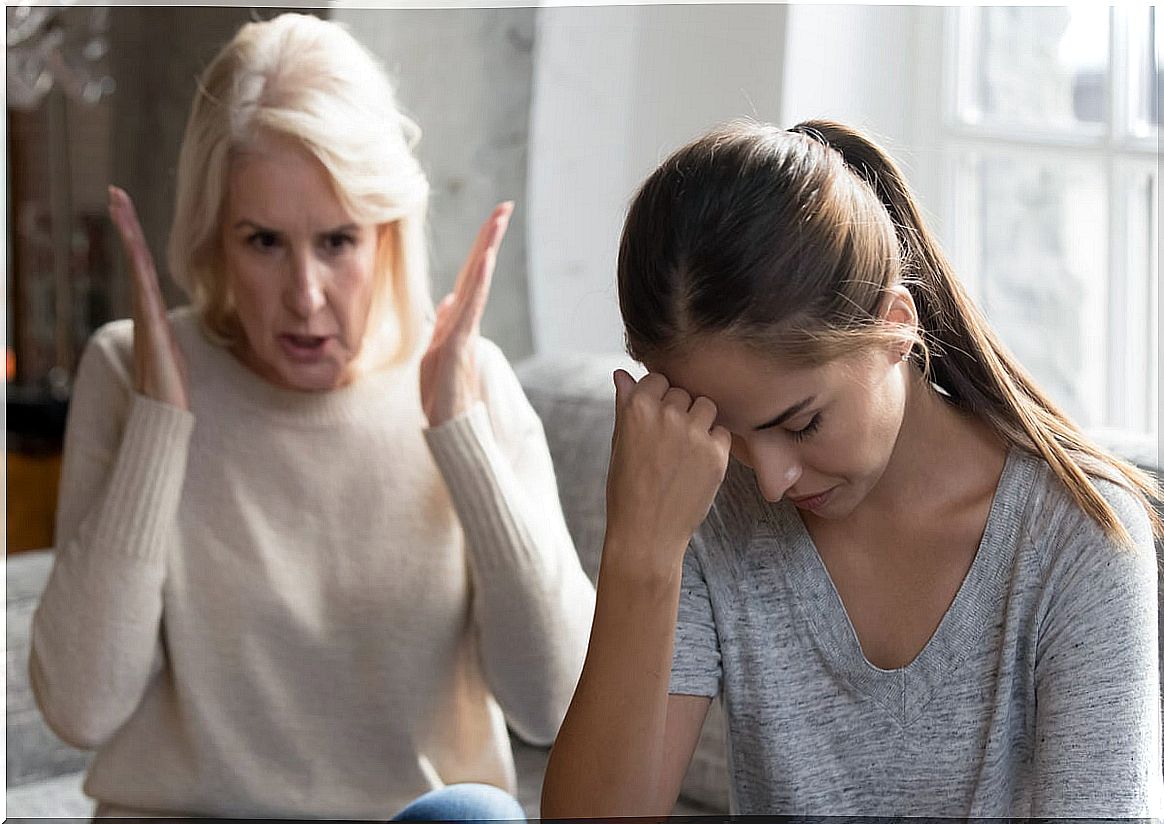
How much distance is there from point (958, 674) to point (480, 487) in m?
0.32

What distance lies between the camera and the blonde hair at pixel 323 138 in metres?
0.81

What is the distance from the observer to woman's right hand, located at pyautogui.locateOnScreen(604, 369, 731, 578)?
A: 63 centimetres

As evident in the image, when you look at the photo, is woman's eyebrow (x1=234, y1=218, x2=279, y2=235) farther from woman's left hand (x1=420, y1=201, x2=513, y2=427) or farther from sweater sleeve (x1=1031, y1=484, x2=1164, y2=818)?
sweater sleeve (x1=1031, y1=484, x2=1164, y2=818)

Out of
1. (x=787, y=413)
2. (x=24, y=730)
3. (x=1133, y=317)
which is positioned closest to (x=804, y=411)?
(x=787, y=413)

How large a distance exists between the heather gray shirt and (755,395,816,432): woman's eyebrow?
0.11 metres

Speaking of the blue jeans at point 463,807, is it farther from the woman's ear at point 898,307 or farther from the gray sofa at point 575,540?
the woman's ear at point 898,307

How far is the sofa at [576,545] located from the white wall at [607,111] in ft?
0.10

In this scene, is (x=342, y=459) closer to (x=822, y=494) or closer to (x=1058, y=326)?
(x=822, y=494)

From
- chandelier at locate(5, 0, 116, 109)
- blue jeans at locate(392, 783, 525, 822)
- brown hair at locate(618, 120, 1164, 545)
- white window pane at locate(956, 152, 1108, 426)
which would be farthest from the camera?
chandelier at locate(5, 0, 116, 109)

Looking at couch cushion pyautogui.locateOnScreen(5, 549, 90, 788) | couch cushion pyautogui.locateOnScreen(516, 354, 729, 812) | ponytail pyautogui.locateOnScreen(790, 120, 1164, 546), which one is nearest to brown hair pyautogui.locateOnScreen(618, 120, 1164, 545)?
ponytail pyautogui.locateOnScreen(790, 120, 1164, 546)

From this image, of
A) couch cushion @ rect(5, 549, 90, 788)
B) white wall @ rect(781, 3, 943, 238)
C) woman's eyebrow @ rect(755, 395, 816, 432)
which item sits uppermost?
white wall @ rect(781, 3, 943, 238)

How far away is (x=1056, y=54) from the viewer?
46.0 inches

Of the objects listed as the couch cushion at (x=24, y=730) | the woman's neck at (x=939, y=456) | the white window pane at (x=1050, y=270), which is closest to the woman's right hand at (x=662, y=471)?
the woman's neck at (x=939, y=456)

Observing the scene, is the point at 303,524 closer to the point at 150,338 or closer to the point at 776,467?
the point at 150,338
